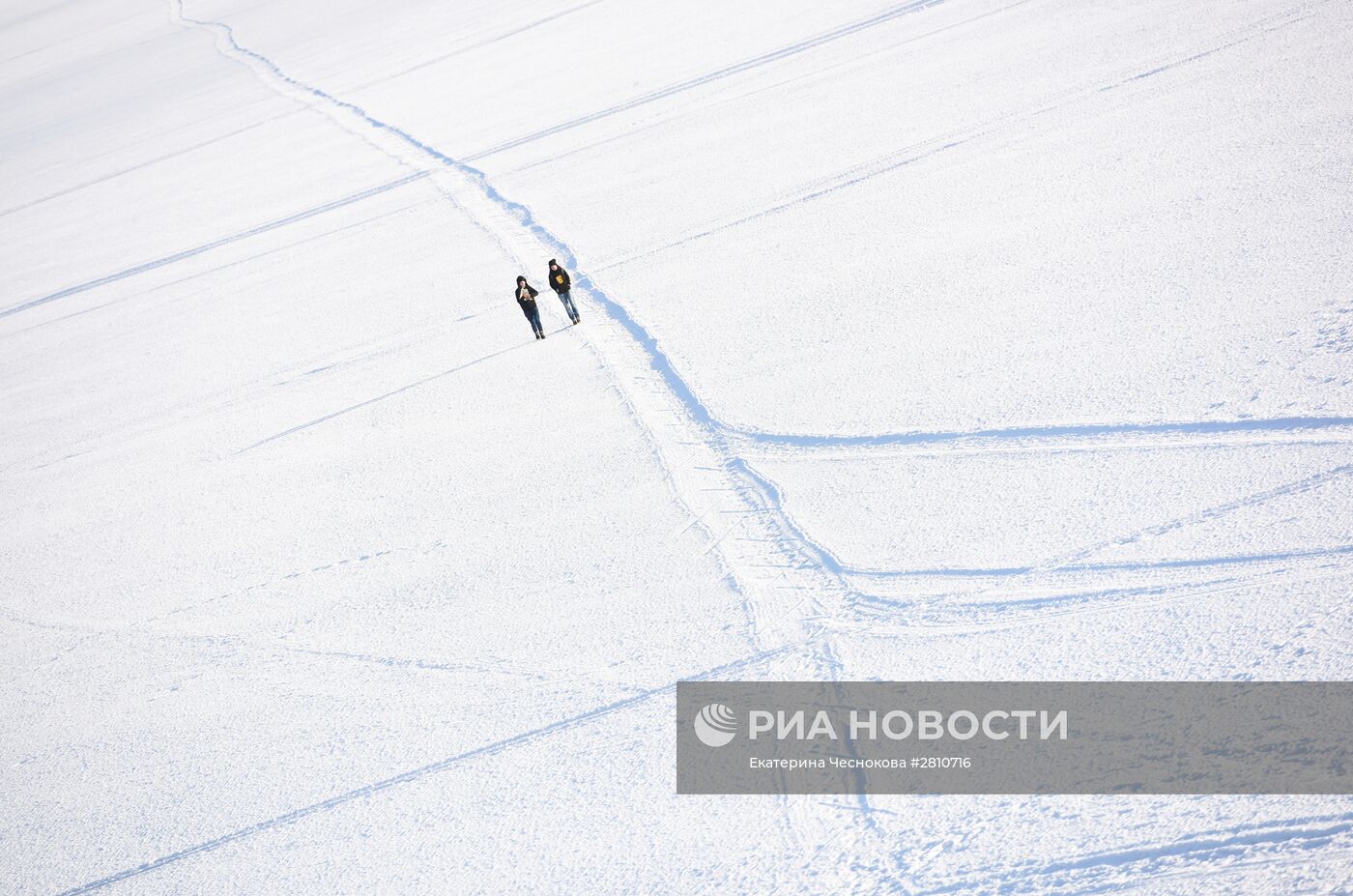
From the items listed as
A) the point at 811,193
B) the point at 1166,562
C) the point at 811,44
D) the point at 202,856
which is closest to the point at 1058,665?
Result: the point at 1166,562

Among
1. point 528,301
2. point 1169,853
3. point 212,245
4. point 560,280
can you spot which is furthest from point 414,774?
point 212,245

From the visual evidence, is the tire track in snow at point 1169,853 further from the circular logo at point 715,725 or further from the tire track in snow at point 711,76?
the tire track in snow at point 711,76

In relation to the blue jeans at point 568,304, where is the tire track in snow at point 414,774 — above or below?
below

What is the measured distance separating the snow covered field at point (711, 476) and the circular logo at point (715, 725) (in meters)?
0.28

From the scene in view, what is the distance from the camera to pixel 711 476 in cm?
964

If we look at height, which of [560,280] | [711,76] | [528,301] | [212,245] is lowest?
[528,301]

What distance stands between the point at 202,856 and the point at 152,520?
5.71 meters

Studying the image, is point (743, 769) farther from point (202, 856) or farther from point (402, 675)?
point (202, 856)

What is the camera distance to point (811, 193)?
14.9 meters

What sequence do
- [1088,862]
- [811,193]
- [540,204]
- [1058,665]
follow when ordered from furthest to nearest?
1. [540,204]
2. [811,193]
3. [1058,665]
4. [1088,862]

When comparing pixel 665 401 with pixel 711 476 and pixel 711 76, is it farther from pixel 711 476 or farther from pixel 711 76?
pixel 711 76

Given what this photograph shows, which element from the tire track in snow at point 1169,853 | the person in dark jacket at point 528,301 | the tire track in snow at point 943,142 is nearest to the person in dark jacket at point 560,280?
the person in dark jacket at point 528,301

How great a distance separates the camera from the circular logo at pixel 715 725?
688 cm

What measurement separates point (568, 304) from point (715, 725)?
24.3 feet
